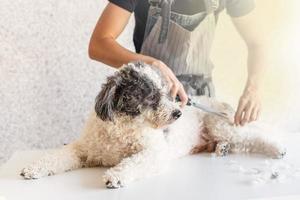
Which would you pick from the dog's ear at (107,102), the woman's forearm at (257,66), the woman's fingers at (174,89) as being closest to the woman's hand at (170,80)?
the woman's fingers at (174,89)

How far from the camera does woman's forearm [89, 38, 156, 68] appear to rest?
98 cm

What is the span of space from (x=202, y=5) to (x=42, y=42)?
377mm

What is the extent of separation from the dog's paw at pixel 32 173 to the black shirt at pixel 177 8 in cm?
34

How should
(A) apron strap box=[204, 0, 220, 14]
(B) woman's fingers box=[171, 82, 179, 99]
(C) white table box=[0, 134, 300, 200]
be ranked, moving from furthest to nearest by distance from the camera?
(A) apron strap box=[204, 0, 220, 14]
(B) woman's fingers box=[171, 82, 179, 99]
(C) white table box=[0, 134, 300, 200]

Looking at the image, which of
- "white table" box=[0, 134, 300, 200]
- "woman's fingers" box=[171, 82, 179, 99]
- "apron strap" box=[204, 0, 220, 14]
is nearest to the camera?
"white table" box=[0, 134, 300, 200]

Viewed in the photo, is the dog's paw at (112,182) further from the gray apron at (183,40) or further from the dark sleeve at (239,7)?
the dark sleeve at (239,7)

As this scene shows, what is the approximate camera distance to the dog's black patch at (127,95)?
0.89 m

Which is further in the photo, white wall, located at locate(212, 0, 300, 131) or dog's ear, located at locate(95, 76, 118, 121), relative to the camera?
white wall, located at locate(212, 0, 300, 131)

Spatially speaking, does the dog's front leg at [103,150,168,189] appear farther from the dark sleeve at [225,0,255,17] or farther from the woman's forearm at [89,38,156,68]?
the dark sleeve at [225,0,255,17]

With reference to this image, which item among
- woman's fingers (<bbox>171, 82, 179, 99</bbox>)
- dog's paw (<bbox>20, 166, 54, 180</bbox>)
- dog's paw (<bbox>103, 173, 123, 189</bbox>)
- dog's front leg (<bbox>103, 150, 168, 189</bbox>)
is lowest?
dog's paw (<bbox>20, 166, 54, 180</bbox>)

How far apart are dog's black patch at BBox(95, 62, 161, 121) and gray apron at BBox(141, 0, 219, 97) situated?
0.15 m

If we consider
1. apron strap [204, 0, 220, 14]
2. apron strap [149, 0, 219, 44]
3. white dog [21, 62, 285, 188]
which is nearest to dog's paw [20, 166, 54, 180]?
white dog [21, 62, 285, 188]

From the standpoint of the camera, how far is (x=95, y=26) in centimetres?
107

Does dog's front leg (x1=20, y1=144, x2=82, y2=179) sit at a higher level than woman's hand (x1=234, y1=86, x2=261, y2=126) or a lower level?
lower
